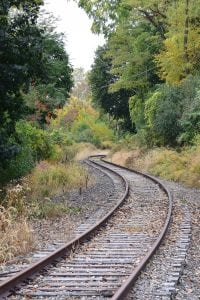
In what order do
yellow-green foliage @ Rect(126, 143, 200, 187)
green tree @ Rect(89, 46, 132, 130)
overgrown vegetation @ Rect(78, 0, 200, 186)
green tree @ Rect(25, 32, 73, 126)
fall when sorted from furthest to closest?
1. green tree @ Rect(89, 46, 132, 130)
2. overgrown vegetation @ Rect(78, 0, 200, 186)
3. green tree @ Rect(25, 32, 73, 126)
4. yellow-green foliage @ Rect(126, 143, 200, 187)

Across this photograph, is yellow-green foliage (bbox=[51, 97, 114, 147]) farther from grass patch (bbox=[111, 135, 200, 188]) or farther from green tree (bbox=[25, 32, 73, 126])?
grass patch (bbox=[111, 135, 200, 188])

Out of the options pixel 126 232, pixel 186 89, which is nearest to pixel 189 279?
pixel 126 232

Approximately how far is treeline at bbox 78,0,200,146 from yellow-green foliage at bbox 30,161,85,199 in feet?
32.4

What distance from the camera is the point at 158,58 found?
39.8 m

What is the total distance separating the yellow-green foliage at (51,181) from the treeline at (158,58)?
986cm

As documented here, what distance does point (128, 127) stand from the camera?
64438 millimetres

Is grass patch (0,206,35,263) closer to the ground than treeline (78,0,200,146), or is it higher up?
closer to the ground

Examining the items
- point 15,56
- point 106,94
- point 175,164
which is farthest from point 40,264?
point 106,94

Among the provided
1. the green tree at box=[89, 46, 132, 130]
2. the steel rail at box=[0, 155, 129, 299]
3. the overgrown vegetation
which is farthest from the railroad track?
the green tree at box=[89, 46, 132, 130]

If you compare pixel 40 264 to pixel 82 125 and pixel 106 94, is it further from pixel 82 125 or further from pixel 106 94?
pixel 82 125

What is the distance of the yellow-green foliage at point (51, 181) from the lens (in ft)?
63.3

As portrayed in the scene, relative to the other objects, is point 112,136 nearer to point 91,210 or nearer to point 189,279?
point 91,210

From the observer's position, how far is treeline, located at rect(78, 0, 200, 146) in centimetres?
3406

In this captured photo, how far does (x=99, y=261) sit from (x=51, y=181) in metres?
12.3
